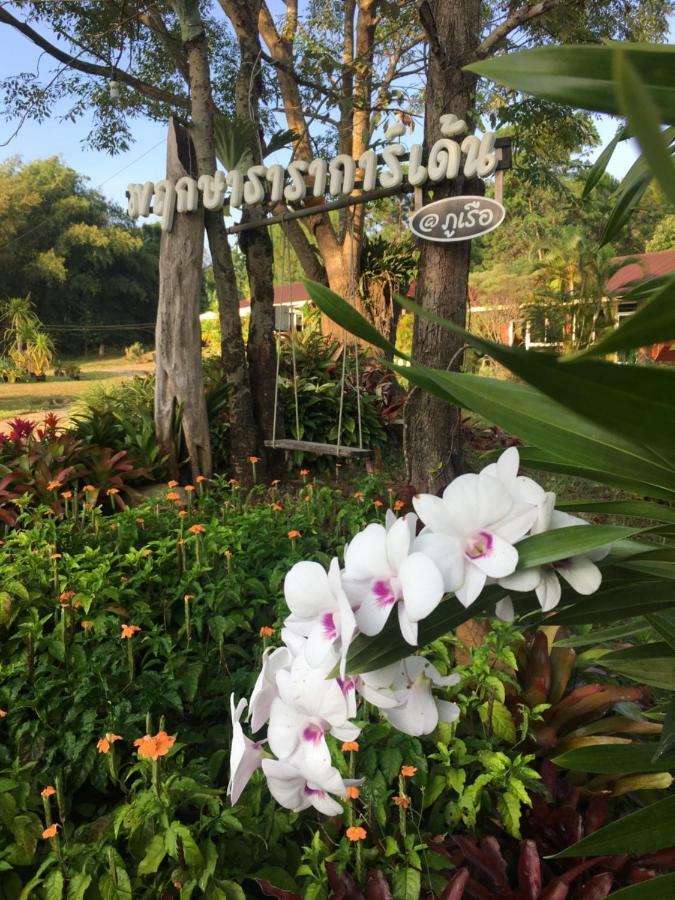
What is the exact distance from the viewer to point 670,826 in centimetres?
60

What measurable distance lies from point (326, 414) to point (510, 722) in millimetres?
4266

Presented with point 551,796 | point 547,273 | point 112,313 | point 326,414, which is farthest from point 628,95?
point 112,313

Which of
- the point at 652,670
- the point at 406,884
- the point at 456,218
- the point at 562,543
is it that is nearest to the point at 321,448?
the point at 456,218

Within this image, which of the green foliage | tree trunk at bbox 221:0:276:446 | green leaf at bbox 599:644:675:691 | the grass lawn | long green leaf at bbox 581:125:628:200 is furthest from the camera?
the green foliage

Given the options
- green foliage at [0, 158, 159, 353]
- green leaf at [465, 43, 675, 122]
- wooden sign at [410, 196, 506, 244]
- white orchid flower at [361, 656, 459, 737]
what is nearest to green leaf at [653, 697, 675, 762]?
white orchid flower at [361, 656, 459, 737]

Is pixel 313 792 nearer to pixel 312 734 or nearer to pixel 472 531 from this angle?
pixel 312 734

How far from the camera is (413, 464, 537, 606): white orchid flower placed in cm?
39

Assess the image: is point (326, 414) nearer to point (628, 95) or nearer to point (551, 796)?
point (551, 796)

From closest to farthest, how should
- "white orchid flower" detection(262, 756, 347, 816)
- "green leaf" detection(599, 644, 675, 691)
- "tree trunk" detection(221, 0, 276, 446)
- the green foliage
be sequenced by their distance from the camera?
1. "white orchid flower" detection(262, 756, 347, 816)
2. "green leaf" detection(599, 644, 675, 691)
3. "tree trunk" detection(221, 0, 276, 446)
4. the green foliage

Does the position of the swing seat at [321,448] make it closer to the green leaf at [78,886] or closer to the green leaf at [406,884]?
the green leaf at [406,884]

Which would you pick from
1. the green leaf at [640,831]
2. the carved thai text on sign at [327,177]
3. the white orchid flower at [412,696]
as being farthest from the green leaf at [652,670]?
the carved thai text on sign at [327,177]

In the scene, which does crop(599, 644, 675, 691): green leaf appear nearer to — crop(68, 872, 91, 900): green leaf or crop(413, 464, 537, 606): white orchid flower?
crop(413, 464, 537, 606): white orchid flower

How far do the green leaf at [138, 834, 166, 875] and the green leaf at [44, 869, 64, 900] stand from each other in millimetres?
137

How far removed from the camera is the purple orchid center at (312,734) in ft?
1.61
